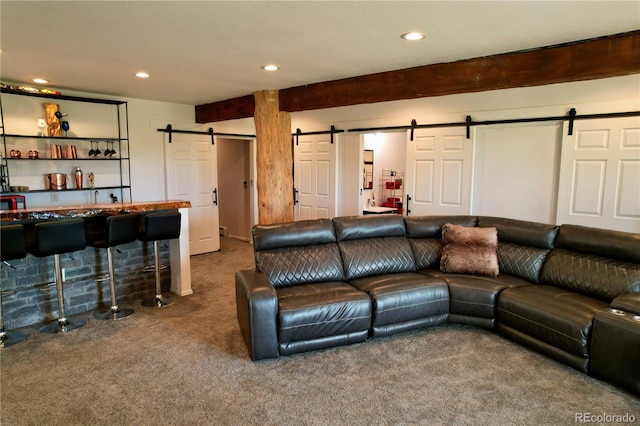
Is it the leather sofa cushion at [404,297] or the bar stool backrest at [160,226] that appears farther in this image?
the bar stool backrest at [160,226]

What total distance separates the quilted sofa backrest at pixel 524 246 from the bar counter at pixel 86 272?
335cm

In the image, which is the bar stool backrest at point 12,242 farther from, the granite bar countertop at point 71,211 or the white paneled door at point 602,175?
the white paneled door at point 602,175

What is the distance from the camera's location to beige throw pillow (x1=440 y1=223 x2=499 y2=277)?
356cm

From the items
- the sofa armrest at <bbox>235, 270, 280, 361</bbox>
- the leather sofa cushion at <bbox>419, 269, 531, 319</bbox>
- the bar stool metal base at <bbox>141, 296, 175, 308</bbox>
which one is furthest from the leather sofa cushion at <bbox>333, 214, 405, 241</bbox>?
the bar stool metal base at <bbox>141, 296, 175, 308</bbox>

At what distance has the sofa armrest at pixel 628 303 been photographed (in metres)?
2.52

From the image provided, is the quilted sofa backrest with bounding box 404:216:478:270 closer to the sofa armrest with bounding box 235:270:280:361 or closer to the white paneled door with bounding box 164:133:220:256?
the sofa armrest with bounding box 235:270:280:361

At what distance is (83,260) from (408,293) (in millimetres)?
3145

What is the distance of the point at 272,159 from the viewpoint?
4398 millimetres

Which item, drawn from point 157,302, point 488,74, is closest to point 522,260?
point 488,74

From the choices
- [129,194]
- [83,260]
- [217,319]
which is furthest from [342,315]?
[129,194]

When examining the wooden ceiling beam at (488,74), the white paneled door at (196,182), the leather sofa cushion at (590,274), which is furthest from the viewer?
the white paneled door at (196,182)

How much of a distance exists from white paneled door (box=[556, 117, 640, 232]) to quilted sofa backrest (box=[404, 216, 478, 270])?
3.48ft

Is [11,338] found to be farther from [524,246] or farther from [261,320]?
[524,246]

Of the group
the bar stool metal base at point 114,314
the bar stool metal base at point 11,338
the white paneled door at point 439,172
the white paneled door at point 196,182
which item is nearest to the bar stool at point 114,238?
the bar stool metal base at point 114,314
